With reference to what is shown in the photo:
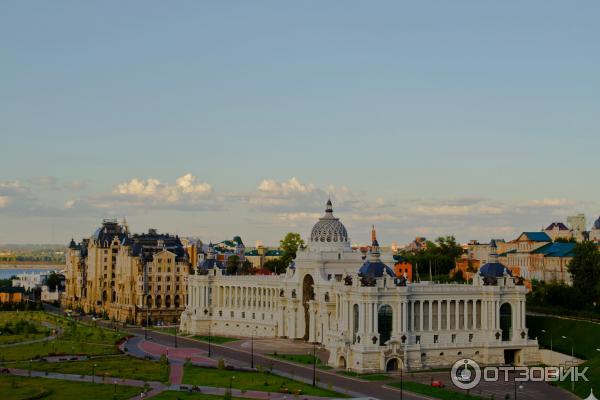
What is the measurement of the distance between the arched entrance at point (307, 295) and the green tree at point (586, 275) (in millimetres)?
34723

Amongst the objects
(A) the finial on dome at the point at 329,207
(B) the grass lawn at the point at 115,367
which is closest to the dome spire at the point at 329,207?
(A) the finial on dome at the point at 329,207

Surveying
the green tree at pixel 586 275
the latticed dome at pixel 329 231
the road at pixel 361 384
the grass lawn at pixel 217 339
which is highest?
the latticed dome at pixel 329 231

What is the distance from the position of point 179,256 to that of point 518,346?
81380 mm

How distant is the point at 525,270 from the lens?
170250 millimetres

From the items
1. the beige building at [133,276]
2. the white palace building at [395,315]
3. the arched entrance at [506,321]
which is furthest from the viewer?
the beige building at [133,276]

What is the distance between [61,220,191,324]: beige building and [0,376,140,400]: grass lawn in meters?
69.9

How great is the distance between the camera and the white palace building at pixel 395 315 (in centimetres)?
9762

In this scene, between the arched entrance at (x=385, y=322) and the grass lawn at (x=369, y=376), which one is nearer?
the grass lawn at (x=369, y=376)

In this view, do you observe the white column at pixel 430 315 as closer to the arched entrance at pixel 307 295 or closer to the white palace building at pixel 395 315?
the white palace building at pixel 395 315

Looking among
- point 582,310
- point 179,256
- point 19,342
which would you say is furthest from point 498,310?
point 179,256

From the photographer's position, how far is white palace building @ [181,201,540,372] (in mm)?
97625

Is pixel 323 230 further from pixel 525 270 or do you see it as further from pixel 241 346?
pixel 525 270

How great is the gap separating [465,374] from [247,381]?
22.4 metres

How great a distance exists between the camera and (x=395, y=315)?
99.0 m
